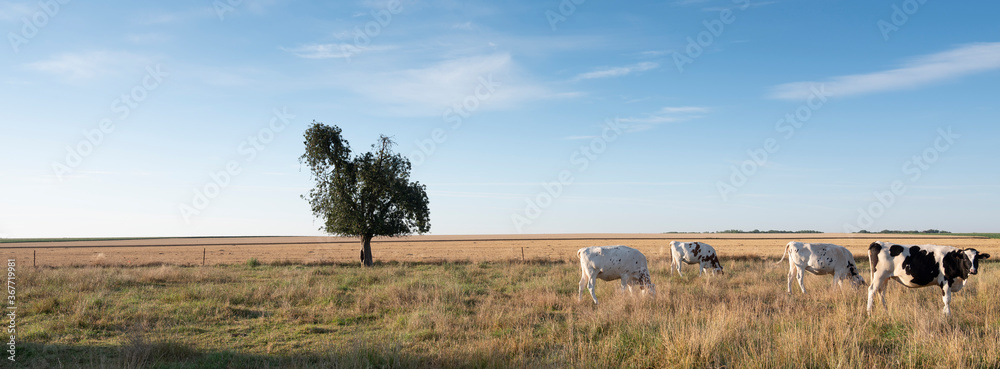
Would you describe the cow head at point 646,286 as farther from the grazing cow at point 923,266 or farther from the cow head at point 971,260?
the cow head at point 971,260

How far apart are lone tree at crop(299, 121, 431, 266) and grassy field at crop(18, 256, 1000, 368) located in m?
11.9

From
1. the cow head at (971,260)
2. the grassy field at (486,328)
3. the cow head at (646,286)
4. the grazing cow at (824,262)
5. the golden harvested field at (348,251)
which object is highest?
the cow head at (971,260)

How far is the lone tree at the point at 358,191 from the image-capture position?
91.1 ft

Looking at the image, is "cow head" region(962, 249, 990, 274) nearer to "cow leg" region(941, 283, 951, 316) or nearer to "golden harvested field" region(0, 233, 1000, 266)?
"cow leg" region(941, 283, 951, 316)

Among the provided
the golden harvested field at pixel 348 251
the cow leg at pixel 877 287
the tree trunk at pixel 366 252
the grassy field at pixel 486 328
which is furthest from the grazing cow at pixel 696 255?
the tree trunk at pixel 366 252

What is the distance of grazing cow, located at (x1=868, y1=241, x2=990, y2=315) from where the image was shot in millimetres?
10352

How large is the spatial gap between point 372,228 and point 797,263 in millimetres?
20383

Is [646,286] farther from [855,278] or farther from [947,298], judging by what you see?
[855,278]

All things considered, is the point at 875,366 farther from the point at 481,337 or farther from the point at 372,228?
the point at 372,228

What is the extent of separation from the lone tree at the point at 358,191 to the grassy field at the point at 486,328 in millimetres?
11917

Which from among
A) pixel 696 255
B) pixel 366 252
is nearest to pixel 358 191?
pixel 366 252

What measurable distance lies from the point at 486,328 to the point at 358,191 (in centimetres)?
2058

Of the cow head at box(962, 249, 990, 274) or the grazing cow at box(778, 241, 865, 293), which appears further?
the grazing cow at box(778, 241, 865, 293)

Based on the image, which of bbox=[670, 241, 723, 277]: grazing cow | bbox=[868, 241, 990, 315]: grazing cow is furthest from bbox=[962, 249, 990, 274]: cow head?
bbox=[670, 241, 723, 277]: grazing cow
